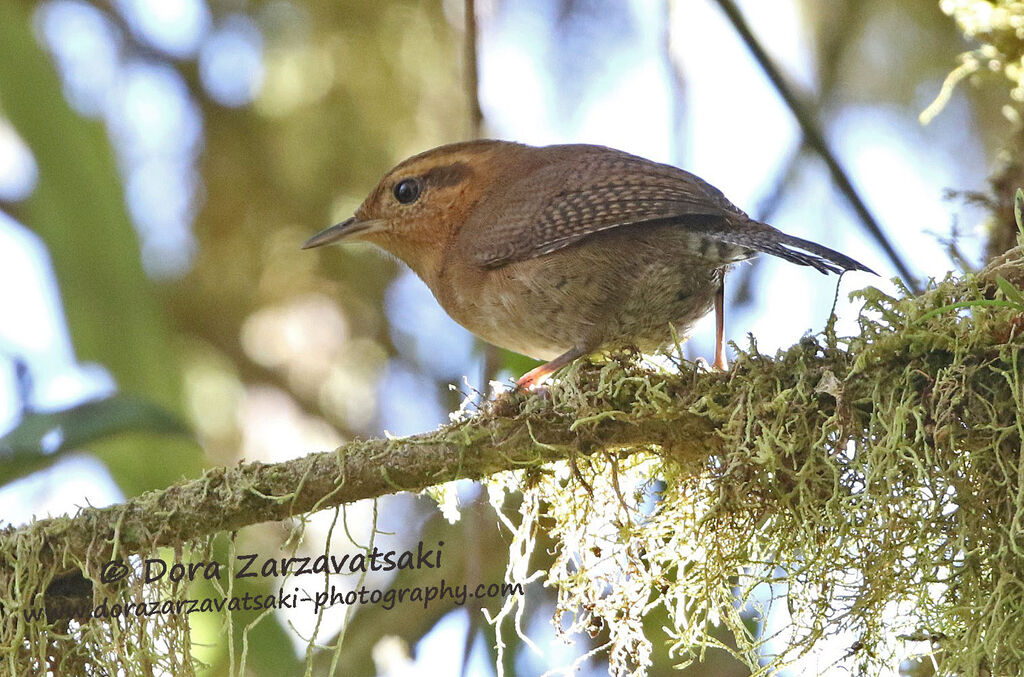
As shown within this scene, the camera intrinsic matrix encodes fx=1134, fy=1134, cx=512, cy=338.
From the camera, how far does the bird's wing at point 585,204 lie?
391cm

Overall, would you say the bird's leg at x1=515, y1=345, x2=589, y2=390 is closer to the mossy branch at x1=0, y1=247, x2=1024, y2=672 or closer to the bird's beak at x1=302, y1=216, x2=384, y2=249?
the mossy branch at x1=0, y1=247, x2=1024, y2=672

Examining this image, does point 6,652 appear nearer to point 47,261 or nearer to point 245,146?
point 47,261

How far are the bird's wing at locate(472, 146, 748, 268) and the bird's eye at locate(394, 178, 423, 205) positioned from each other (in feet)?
1.28

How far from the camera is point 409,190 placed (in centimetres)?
473

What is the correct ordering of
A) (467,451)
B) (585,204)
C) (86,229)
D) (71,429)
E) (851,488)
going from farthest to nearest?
(86,229) → (585,204) → (71,429) → (467,451) → (851,488)

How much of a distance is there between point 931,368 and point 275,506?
1732mm

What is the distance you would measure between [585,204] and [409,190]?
3.10ft

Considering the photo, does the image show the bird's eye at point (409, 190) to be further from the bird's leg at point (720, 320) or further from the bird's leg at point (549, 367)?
the bird's leg at point (720, 320)

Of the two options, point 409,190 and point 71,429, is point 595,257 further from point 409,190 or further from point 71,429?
point 71,429

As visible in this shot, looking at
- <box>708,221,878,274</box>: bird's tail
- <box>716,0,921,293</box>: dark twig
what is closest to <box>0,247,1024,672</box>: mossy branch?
<box>708,221,878,274</box>: bird's tail

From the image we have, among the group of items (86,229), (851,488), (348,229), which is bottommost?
(851,488)

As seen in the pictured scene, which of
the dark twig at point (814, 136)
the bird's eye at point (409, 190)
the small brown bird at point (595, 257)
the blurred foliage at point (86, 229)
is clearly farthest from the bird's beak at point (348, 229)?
the dark twig at point (814, 136)

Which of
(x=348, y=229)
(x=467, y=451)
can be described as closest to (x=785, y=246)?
(x=467, y=451)

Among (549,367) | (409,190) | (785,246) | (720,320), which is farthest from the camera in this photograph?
(409,190)
